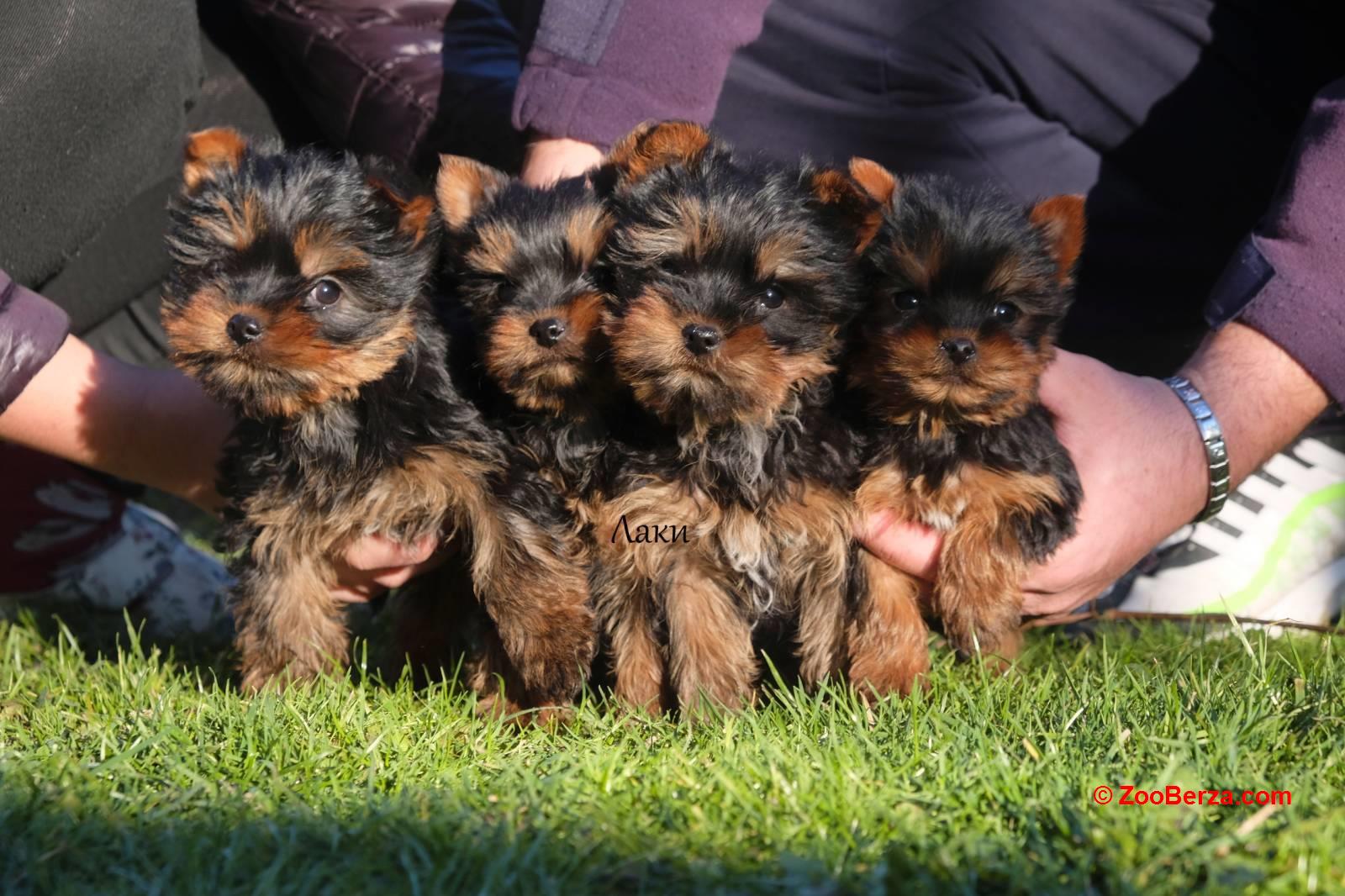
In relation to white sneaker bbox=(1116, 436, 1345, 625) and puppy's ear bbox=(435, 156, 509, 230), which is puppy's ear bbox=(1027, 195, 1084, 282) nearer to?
puppy's ear bbox=(435, 156, 509, 230)

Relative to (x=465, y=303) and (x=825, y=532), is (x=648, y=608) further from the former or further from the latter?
(x=465, y=303)

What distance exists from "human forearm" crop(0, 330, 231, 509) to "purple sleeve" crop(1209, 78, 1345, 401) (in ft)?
11.6

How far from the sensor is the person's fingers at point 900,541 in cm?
343

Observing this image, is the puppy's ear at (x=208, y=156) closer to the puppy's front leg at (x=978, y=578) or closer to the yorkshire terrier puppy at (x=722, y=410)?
the yorkshire terrier puppy at (x=722, y=410)

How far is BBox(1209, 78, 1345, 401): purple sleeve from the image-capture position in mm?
3664

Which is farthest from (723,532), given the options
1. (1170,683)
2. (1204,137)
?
(1204,137)

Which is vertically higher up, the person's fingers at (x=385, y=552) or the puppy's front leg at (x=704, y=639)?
the puppy's front leg at (x=704, y=639)

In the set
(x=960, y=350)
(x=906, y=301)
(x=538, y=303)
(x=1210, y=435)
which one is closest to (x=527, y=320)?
(x=538, y=303)

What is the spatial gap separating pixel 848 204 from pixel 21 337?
103 inches

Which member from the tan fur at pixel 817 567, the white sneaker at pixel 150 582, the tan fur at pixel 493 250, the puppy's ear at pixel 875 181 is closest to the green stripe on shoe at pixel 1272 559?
the tan fur at pixel 817 567

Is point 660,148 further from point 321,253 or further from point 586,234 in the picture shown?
point 321,253

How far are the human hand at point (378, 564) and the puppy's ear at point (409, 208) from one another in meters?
0.90

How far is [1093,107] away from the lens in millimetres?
4844

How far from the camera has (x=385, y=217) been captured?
3.44m
